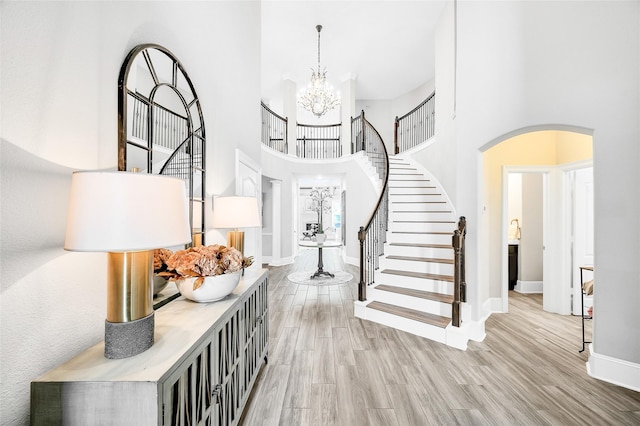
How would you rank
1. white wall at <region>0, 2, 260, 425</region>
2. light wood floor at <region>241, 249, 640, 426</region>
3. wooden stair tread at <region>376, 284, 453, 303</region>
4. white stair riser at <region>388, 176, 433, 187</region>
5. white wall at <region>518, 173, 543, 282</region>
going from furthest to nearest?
white stair riser at <region>388, 176, 433, 187</region>
white wall at <region>518, 173, 543, 282</region>
wooden stair tread at <region>376, 284, 453, 303</region>
light wood floor at <region>241, 249, 640, 426</region>
white wall at <region>0, 2, 260, 425</region>

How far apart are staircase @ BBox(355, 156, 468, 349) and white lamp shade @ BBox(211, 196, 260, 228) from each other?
217 centimetres

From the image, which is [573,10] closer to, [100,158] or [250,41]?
[250,41]

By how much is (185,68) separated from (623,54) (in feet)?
11.5

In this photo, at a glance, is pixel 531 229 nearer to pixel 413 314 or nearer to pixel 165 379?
pixel 413 314

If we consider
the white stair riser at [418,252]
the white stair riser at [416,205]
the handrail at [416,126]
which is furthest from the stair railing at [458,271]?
the handrail at [416,126]

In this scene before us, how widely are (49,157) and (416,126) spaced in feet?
24.1

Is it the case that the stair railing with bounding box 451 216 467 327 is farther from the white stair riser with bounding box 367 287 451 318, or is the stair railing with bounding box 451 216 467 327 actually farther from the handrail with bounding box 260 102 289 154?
the handrail with bounding box 260 102 289 154

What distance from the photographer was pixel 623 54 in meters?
2.31

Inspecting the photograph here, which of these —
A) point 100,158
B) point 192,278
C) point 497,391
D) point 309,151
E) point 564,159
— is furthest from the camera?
point 309,151

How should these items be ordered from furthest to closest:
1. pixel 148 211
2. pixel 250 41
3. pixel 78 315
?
pixel 250 41, pixel 78 315, pixel 148 211

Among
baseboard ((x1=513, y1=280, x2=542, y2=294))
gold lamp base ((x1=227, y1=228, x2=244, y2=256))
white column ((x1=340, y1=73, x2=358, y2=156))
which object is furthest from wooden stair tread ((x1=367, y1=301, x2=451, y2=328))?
white column ((x1=340, y1=73, x2=358, y2=156))

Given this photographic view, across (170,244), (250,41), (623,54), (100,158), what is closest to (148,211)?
(170,244)

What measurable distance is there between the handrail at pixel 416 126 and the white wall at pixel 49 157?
6.01 m

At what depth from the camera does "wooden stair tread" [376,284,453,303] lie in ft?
10.9
